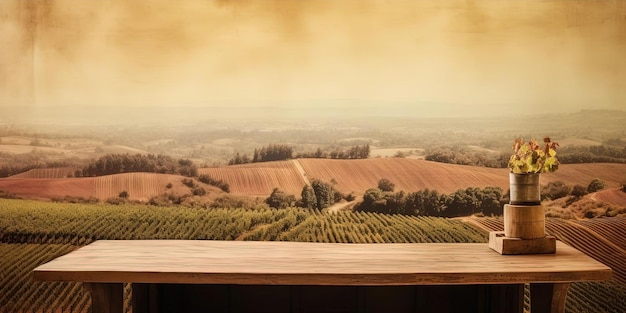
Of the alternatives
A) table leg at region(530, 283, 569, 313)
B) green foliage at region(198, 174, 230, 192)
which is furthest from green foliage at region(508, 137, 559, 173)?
green foliage at region(198, 174, 230, 192)

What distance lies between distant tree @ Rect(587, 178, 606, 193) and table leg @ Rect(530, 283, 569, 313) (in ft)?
4.17

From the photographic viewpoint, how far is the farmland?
12.2 feet

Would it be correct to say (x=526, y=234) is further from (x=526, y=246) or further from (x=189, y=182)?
(x=189, y=182)

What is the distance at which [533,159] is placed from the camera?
2.92 metres

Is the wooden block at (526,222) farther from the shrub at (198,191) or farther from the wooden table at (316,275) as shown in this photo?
the shrub at (198,191)

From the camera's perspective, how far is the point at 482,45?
12.2 feet

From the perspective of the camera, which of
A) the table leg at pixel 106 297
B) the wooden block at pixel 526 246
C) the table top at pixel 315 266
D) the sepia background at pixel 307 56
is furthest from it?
the sepia background at pixel 307 56

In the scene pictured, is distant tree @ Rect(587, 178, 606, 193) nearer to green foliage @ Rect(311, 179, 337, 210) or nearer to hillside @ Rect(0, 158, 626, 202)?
hillside @ Rect(0, 158, 626, 202)

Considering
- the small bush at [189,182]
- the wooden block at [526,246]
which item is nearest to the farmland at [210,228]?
the small bush at [189,182]

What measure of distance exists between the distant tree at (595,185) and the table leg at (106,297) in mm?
2932

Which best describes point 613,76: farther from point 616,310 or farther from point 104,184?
point 104,184

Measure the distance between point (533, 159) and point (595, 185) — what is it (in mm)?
1162

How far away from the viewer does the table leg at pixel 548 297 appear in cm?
272

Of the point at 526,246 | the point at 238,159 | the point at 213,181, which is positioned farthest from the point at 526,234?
the point at 213,181
